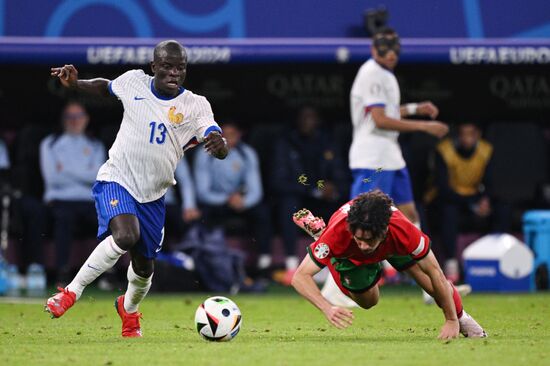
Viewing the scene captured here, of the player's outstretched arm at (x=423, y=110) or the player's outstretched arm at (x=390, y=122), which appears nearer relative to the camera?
the player's outstretched arm at (x=423, y=110)

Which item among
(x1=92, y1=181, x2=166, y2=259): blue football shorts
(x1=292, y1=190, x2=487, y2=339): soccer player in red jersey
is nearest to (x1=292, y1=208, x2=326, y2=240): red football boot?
(x1=292, y1=190, x2=487, y2=339): soccer player in red jersey

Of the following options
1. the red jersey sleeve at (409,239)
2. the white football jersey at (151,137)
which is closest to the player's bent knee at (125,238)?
the white football jersey at (151,137)

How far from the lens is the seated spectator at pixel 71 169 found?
13.4 metres

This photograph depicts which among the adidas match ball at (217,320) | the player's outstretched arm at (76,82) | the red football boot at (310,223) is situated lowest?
the adidas match ball at (217,320)

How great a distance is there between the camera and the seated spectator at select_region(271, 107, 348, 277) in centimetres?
1372

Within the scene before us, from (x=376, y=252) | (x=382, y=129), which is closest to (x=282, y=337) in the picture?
(x=376, y=252)

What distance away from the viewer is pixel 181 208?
13.9 meters

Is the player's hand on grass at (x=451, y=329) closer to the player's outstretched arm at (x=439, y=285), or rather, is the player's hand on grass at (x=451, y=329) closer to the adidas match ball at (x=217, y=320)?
the player's outstretched arm at (x=439, y=285)

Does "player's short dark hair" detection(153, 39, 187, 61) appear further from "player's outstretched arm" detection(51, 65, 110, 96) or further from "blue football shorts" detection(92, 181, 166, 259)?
"blue football shorts" detection(92, 181, 166, 259)

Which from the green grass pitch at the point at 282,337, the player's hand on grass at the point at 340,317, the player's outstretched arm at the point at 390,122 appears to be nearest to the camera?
the green grass pitch at the point at 282,337

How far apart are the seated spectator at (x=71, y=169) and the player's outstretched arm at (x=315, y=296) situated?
239 inches

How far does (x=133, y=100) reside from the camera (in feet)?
26.9

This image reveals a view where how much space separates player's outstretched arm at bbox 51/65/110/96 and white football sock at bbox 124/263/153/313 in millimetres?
1200

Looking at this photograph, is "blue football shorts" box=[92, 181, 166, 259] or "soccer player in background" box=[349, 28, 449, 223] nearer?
"blue football shorts" box=[92, 181, 166, 259]
